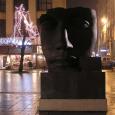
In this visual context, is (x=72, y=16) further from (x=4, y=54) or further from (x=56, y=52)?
(x=4, y=54)

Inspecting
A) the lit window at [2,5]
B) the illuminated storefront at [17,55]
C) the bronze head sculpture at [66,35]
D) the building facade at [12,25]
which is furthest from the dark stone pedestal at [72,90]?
the lit window at [2,5]

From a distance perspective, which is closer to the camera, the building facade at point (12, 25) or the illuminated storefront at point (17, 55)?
the illuminated storefront at point (17, 55)

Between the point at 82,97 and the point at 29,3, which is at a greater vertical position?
the point at 29,3

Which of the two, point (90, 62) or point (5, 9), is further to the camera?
point (5, 9)

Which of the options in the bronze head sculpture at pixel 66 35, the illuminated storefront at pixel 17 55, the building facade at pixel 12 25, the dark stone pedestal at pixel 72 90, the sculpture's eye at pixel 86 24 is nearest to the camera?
the dark stone pedestal at pixel 72 90

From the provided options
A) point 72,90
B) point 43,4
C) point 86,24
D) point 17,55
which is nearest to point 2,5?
Result: point 43,4

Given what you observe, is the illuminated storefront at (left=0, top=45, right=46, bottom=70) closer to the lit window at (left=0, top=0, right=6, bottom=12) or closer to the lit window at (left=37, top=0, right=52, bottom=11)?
the lit window at (left=0, top=0, right=6, bottom=12)

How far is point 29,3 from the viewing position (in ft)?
292

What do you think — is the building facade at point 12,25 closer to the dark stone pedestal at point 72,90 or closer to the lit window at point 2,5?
the lit window at point 2,5

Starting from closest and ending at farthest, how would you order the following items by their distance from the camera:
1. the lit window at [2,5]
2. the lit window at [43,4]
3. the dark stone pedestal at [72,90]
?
the dark stone pedestal at [72,90] → the lit window at [43,4] → the lit window at [2,5]

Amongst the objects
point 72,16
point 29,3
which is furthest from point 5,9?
point 72,16

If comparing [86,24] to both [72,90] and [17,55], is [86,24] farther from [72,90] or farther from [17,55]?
[17,55]

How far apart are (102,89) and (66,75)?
3.74 ft

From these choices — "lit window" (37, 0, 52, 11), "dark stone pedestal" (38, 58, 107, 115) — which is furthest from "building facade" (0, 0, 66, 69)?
"dark stone pedestal" (38, 58, 107, 115)
